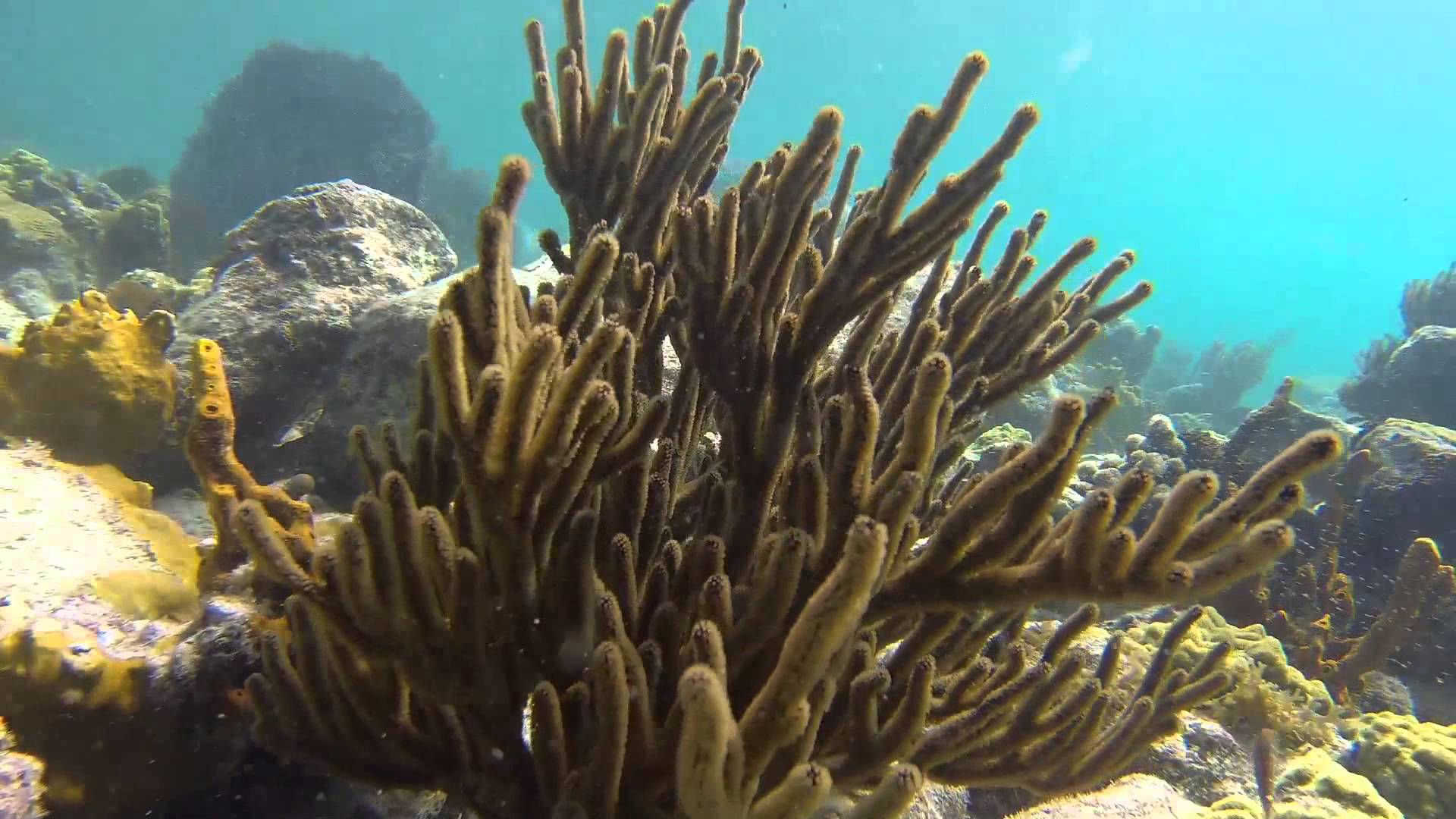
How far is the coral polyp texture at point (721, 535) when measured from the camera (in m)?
1.26

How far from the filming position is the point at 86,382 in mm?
3494

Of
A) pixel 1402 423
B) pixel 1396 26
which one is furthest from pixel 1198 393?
pixel 1396 26

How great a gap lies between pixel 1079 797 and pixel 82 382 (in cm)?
497

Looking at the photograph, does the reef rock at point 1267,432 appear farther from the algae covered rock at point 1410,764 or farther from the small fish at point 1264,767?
the small fish at point 1264,767

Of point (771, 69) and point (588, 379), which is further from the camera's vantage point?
point (771, 69)

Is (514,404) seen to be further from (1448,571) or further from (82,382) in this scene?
(1448,571)

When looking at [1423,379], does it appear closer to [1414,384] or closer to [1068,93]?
[1414,384]

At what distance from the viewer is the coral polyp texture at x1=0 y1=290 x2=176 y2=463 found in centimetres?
341

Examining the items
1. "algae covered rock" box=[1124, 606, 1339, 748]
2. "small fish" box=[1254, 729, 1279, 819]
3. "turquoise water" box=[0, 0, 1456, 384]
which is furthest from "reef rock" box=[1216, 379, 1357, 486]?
"turquoise water" box=[0, 0, 1456, 384]

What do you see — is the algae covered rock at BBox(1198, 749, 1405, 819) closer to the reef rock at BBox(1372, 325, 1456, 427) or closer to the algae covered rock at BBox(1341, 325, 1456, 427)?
the reef rock at BBox(1372, 325, 1456, 427)

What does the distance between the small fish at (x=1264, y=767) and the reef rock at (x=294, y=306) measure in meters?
4.97

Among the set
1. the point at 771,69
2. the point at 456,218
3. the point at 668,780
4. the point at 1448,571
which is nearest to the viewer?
the point at 668,780

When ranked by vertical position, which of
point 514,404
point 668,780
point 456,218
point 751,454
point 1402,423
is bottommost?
point 668,780

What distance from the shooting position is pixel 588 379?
1.24 m
